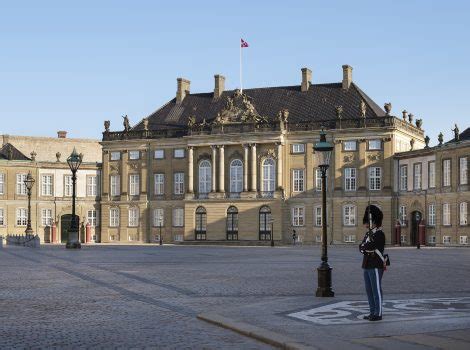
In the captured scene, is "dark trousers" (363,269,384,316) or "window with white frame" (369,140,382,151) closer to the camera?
"dark trousers" (363,269,384,316)

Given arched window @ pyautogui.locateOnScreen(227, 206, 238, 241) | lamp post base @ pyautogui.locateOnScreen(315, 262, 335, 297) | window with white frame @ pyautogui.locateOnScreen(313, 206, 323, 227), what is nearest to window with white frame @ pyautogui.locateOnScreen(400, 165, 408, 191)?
window with white frame @ pyautogui.locateOnScreen(313, 206, 323, 227)

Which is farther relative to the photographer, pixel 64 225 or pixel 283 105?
pixel 64 225

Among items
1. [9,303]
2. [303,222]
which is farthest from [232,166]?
[9,303]

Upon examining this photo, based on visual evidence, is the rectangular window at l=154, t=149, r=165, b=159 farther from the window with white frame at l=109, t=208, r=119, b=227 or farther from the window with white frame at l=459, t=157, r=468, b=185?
the window with white frame at l=459, t=157, r=468, b=185

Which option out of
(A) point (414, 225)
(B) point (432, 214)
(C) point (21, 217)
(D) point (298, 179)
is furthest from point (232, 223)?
(C) point (21, 217)

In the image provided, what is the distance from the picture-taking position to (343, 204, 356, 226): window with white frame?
7425 cm

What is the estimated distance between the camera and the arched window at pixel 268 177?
7812 centimetres

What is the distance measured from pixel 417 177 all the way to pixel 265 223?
15.4 metres

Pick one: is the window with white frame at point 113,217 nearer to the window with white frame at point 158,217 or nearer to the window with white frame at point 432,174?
the window with white frame at point 158,217

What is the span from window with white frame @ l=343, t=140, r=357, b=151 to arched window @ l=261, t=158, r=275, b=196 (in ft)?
24.4

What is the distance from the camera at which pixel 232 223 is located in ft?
262

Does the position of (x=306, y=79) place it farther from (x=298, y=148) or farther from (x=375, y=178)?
(x=375, y=178)

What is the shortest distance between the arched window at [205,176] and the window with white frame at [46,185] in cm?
1762

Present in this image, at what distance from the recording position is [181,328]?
13.7m
